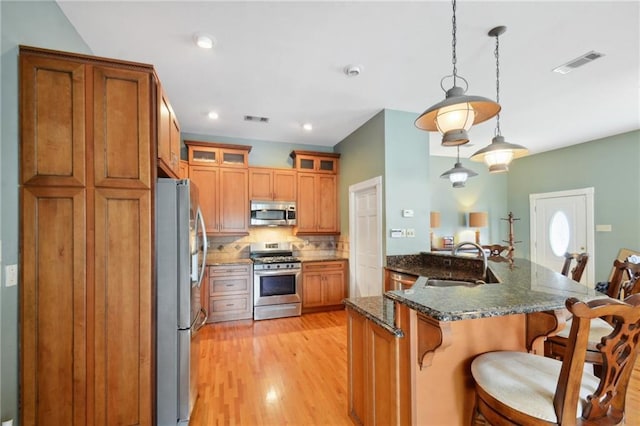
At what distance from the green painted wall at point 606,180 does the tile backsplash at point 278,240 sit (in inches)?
174

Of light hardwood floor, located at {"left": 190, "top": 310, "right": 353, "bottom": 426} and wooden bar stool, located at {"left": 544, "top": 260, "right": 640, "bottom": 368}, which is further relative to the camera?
light hardwood floor, located at {"left": 190, "top": 310, "right": 353, "bottom": 426}

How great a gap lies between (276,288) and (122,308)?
2775 millimetres

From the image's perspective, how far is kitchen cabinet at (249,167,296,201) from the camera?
189 inches

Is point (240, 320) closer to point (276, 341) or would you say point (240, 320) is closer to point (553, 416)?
point (276, 341)

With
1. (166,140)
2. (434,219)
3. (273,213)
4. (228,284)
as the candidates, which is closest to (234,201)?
(273,213)

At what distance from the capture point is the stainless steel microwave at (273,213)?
4.72 meters

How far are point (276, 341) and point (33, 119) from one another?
3019 millimetres

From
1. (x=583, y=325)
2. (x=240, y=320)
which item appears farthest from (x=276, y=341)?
(x=583, y=325)

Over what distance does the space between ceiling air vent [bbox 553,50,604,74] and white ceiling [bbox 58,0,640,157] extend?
7cm

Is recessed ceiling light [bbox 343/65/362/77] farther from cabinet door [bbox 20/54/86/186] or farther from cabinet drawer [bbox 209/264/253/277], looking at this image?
cabinet drawer [bbox 209/264/253/277]

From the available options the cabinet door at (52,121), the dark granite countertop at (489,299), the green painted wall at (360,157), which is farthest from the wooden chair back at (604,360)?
the green painted wall at (360,157)

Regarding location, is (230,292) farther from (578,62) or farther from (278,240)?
(578,62)

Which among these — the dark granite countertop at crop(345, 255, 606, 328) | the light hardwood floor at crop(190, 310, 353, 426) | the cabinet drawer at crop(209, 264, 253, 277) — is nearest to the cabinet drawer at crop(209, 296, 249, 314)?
the light hardwood floor at crop(190, 310, 353, 426)

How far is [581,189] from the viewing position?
5.25 meters
